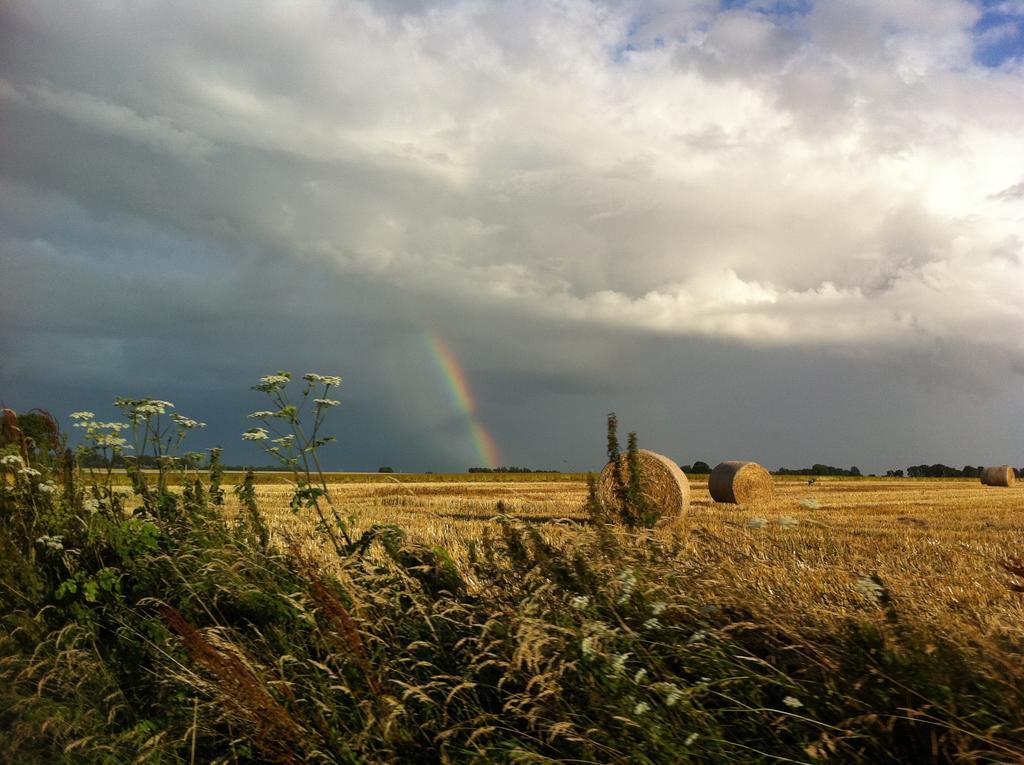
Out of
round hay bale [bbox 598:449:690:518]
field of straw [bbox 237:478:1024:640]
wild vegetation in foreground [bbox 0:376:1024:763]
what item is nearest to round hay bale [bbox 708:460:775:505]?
field of straw [bbox 237:478:1024:640]

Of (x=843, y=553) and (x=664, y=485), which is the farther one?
(x=664, y=485)

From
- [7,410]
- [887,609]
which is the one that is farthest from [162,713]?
[7,410]

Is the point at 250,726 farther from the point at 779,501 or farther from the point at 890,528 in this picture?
the point at 779,501

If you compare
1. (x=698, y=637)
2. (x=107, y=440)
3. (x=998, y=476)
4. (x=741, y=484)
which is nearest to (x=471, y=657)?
(x=698, y=637)

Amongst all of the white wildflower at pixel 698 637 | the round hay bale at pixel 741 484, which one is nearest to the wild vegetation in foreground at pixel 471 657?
the white wildflower at pixel 698 637

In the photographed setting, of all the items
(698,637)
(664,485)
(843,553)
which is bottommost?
(843,553)

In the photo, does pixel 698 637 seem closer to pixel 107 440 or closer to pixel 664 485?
pixel 107 440

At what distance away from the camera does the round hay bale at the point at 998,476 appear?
146 ft

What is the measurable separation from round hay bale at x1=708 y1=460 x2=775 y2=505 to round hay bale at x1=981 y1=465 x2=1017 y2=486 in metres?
25.9

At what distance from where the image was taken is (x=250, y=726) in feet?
13.3

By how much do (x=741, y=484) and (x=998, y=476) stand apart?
89.9 feet

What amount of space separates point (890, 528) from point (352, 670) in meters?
13.0

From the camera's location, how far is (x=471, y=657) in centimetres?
405

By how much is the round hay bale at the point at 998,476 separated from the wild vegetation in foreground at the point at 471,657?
44658mm
